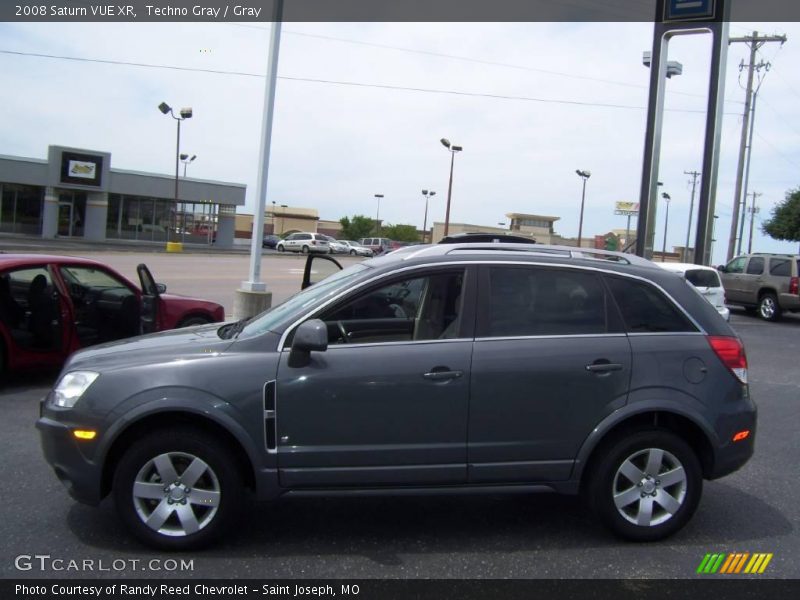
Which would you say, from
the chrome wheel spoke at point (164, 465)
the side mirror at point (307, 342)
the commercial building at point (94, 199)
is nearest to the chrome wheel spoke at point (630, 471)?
the side mirror at point (307, 342)

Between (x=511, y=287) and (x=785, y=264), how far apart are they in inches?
687

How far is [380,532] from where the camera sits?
431 centimetres

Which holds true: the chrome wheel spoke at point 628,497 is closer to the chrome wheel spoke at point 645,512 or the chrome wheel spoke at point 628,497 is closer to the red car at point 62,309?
the chrome wheel spoke at point 645,512

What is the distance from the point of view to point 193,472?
3881 millimetres

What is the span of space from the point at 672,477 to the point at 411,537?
1597 mm

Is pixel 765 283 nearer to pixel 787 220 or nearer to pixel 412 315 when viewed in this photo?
pixel 412 315

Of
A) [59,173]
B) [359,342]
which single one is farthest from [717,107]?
[59,173]

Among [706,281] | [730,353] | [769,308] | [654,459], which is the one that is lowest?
[654,459]

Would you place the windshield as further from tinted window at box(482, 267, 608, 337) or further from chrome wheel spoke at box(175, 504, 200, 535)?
chrome wheel spoke at box(175, 504, 200, 535)

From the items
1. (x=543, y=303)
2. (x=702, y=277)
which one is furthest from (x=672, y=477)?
(x=702, y=277)

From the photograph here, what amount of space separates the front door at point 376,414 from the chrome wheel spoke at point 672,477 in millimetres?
1221

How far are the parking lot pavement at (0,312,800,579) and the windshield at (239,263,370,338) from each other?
3.96ft

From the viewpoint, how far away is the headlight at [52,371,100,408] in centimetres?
395

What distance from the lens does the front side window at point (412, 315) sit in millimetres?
4250
